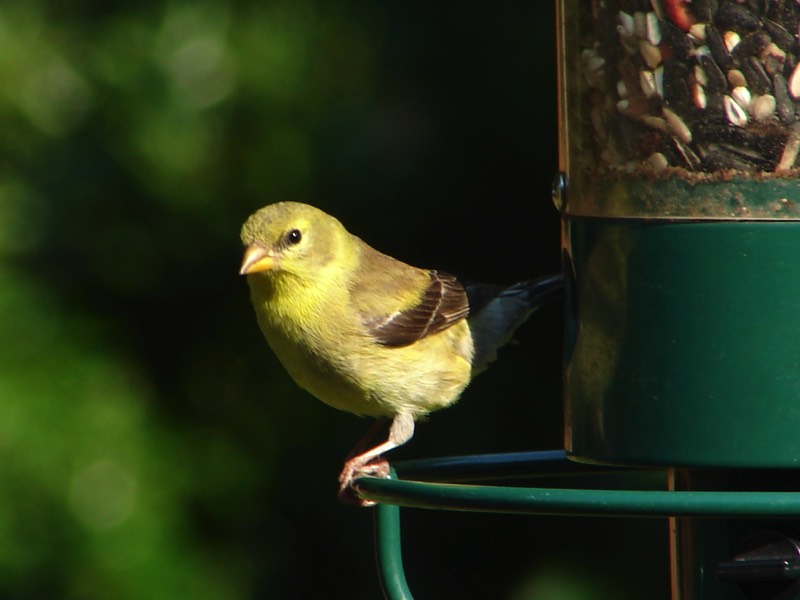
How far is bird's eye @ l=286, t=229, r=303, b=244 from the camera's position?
165 inches

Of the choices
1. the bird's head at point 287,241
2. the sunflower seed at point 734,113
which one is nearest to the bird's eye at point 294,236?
the bird's head at point 287,241

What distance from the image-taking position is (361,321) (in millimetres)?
4273

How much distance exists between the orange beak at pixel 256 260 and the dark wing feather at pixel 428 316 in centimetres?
37

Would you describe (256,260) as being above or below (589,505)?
above

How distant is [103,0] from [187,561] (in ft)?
6.84

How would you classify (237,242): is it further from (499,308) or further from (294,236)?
(499,308)

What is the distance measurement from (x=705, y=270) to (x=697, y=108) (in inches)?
13.5

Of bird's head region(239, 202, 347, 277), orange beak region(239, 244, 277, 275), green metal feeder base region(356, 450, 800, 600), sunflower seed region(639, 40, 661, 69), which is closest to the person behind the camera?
green metal feeder base region(356, 450, 800, 600)

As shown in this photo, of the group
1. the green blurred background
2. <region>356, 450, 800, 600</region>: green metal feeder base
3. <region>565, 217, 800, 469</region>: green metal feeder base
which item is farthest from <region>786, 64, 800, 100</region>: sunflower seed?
the green blurred background

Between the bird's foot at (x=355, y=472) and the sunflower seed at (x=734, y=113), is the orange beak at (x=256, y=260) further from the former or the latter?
the sunflower seed at (x=734, y=113)

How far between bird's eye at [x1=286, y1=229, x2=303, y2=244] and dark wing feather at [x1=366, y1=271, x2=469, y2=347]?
0.33 m

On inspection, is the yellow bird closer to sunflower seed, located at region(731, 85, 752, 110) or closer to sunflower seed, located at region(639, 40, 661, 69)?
sunflower seed, located at region(639, 40, 661, 69)

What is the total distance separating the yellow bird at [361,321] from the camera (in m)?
4.16

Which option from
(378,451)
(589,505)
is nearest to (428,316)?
(378,451)
